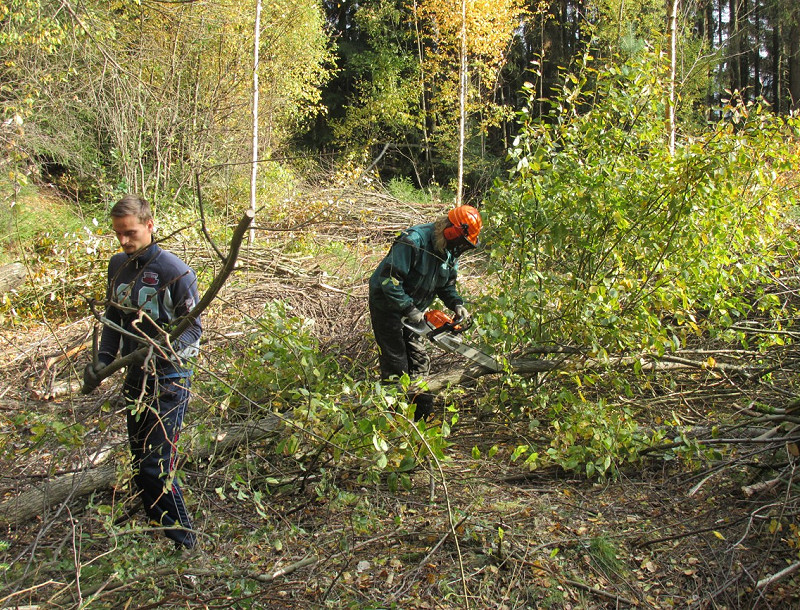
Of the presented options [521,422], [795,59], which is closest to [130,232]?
[521,422]

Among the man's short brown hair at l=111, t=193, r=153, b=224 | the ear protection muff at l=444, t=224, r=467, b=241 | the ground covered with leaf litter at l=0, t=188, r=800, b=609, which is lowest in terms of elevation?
the ground covered with leaf litter at l=0, t=188, r=800, b=609

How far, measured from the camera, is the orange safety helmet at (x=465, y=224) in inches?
152

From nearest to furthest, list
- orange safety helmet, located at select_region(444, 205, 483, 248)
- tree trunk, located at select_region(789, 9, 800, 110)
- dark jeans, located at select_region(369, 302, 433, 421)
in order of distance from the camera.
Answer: orange safety helmet, located at select_region(444, 205, 483, 248), dark jeans, located at select_region(369, 302, 433, 421), tree trunk, located at select_region(789, 9, 800, 110)

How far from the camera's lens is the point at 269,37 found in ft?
44.3

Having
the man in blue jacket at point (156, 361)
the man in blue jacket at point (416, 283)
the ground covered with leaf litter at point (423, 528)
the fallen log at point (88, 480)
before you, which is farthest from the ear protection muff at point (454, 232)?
the man in blue jacket at point (156, 361)

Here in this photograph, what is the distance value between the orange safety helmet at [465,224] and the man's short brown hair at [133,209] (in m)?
1.91

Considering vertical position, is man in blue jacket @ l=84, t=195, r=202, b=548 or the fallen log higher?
man in blue jacket @ l=84, t=195, r=202, b=548

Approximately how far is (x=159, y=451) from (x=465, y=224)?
2.30 meters

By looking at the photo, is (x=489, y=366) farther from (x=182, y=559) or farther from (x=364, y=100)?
(x=364, y=100)

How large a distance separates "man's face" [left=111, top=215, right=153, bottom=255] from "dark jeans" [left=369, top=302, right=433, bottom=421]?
5.78ft

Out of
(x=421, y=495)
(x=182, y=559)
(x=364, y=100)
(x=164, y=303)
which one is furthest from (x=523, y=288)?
(x=364, y=100)

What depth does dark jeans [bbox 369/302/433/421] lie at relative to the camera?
418 cm

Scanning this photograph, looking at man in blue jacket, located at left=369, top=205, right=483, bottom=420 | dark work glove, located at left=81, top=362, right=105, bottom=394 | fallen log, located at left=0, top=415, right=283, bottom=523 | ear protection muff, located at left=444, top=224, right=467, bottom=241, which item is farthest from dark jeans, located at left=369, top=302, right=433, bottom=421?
dark work glove, located at left=81, top=362, right=105, bottom=394

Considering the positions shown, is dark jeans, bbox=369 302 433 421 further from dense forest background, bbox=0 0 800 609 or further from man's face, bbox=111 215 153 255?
man's face, bbox=111 215 153 255
